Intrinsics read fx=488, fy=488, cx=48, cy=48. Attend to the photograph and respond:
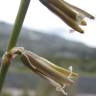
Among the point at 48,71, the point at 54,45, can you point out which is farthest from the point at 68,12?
the point at 54,45

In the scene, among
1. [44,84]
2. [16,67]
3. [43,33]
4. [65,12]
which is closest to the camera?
[65,12]

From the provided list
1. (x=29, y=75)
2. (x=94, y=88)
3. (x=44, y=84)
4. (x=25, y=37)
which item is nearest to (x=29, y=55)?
(x=44, y=84)

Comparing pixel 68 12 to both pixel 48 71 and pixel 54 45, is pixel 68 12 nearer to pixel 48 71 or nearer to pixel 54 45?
pixel 48 71

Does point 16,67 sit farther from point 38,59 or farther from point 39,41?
point 38,59

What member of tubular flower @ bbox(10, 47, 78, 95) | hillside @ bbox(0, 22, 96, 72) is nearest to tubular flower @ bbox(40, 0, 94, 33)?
tubular flower @ bbox(10, 47, 78, 95)

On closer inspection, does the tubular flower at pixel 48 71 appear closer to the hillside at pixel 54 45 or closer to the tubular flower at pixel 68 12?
the tubular flower at pixel 68 12

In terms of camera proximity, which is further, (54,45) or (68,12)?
(54,45)
